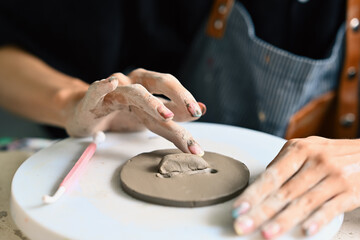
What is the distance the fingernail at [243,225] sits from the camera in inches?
22.6

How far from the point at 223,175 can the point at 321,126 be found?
2.54ft

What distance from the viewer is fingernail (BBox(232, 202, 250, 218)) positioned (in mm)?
596

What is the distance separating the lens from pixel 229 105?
4.61 ft

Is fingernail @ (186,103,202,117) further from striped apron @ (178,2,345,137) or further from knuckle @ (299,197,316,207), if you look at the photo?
striped apron @ (178,2,345,137)

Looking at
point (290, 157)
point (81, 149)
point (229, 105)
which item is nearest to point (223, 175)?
point (290, 157)

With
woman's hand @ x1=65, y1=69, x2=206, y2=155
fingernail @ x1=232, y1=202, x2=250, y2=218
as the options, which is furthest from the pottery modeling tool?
fingernail @ x1=232, y1=202, x2=250, y2=218

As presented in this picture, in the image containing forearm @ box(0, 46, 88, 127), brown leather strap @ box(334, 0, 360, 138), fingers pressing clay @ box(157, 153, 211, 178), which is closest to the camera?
fingers pressing clay @ box(157, 153, 211, 178)

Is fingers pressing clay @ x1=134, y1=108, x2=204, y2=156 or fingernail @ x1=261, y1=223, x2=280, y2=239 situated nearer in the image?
fingernail @ x1=261, y1=223, x2=280, y2=239

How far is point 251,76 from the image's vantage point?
4.34ft

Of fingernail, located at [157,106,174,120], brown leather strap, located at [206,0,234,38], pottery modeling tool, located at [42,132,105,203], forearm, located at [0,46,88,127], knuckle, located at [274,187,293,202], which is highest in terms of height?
brown leather strap, located at [206,0,234,38]

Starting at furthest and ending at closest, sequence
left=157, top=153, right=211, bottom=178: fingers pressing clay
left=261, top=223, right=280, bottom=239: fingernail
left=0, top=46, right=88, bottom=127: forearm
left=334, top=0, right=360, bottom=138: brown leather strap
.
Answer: left=334, top=0, right=360, bottom=138: brown leather strap
left=0, top=46, right=88, bottom=127: forearm
left=157, top=153, right=211, bottom=178: fingers pressing clay
left=261, top=223, right=280, bottom=239: fingernail

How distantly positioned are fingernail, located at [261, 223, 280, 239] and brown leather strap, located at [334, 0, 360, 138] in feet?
2.72

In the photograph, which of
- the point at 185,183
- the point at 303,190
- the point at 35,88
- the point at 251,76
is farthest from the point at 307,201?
the point at 35,88

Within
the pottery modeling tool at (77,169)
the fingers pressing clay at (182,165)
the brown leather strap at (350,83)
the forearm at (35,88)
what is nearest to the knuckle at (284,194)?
the fingers pressing clay at (182,165)
